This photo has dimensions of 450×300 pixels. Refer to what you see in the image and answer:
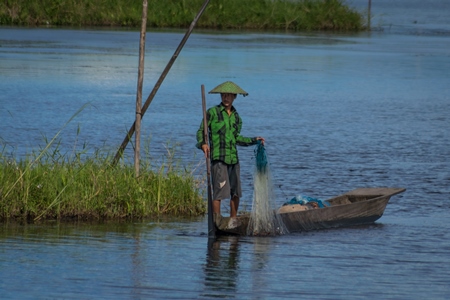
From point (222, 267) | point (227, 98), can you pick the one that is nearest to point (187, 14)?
point (227, 98)

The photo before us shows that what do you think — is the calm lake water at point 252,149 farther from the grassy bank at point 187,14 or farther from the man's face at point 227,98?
the grassy bank at point 187,14

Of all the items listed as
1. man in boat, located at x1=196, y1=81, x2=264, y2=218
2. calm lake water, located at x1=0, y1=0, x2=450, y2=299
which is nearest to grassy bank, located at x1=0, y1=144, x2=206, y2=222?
calm lake water, located at x1=0, y1=0, x2=450, y2=299

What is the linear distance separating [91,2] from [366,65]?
15353 millimetres

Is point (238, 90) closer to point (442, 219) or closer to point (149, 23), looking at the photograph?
point (442, 219)

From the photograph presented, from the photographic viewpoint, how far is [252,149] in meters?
17.8

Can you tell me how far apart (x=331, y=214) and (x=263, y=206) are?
97cm

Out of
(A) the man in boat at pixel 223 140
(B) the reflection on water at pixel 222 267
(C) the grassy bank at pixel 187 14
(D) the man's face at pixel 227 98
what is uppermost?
(C) the grassy bank at pixel 187 14

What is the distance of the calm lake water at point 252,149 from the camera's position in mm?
8906

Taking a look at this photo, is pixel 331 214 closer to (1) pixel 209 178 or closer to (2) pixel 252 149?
(1) pixel 209 178

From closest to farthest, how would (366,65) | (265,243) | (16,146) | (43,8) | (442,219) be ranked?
1. (265,243)
2. (442,219)
3. (16,146)
4. (366,65)
5. (43,8)

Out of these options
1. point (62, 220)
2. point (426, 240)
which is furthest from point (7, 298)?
point (426, 240)

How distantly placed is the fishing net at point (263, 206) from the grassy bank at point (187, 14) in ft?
114

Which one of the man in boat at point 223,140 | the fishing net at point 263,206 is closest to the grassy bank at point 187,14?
the fishing net at point 263,206

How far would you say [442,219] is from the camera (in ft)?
41.0
